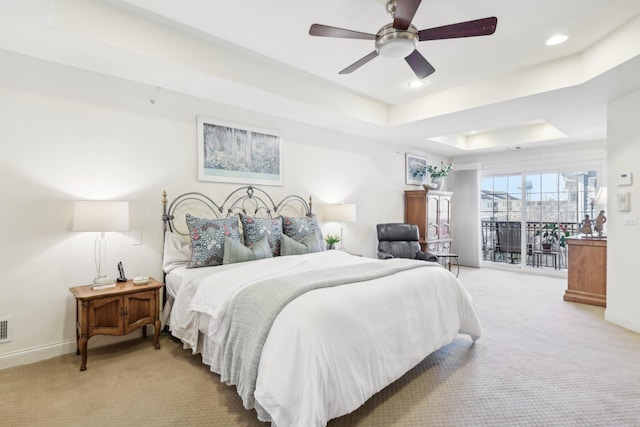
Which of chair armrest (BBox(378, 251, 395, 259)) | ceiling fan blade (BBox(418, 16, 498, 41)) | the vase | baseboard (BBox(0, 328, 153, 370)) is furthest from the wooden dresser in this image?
baseboard (BBox(0, 328, 153, 370))

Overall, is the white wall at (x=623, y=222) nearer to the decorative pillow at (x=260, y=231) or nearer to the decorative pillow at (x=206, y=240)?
the decorative pillow at (x=260, y=231)

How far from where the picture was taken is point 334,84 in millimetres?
3891

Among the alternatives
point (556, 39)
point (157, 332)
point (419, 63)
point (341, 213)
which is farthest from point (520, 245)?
point (157, 332)

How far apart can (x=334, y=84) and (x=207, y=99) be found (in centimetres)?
151

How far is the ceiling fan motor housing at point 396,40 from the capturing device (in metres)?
2.21

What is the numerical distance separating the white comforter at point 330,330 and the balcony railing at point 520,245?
443 cm

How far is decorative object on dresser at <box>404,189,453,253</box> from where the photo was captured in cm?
585

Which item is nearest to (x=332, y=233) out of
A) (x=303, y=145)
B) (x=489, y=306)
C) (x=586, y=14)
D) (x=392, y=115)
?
(x=303, y=145)

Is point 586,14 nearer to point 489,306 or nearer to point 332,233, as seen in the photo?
point 489,306

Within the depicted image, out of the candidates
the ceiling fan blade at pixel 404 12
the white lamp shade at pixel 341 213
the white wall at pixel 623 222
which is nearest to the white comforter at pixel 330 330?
the white lamp shade at pixel 341 213

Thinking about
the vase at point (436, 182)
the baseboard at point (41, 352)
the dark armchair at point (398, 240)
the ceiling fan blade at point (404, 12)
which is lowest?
the baseboard at point (41, 352)

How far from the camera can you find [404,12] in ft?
6.57

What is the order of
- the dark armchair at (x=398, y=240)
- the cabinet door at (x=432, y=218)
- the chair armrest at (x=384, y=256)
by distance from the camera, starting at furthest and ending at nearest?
the cabinet door at (x=432, y=218), the dark armchair at (x=398, y=240), the chair armrest at (x=384, y=256)

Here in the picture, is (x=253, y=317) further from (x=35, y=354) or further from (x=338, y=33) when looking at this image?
(x=35, y=354)
